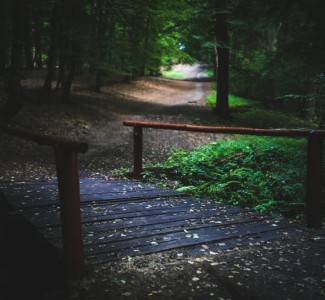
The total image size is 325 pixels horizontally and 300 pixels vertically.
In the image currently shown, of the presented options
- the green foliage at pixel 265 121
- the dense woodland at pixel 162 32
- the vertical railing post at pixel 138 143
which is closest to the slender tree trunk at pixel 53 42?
the dense woodland at pixel 162 32

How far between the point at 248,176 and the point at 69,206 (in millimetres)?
5101

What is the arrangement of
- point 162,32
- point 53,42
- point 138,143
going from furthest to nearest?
point 162,32, point 53,42, point 138,143

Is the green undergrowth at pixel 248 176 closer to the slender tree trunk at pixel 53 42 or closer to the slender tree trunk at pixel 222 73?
the slender tree trunk at pixel 53 42

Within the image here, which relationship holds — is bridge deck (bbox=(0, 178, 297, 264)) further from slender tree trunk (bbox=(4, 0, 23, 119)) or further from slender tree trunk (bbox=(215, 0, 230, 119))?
slender tree trunk (bbox=(215, 0, 230, 119))

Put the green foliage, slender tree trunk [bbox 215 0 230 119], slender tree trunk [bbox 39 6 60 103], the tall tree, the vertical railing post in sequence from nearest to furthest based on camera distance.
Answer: the vertical railing post, the tall tree, slender tree trunk [bbox 39 6 60 103], the green foliage, slender tree trunk [bbox 215 0 230 119]

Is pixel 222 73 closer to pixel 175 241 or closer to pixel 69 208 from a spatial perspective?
pixel 175 241

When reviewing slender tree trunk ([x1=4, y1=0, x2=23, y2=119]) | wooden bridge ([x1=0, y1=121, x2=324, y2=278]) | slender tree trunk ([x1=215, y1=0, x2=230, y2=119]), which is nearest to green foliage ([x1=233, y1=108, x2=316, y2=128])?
slender tree trunk ([x1=215, y1=0, x2=230, y2=119])

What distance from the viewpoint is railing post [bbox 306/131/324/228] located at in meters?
4.96

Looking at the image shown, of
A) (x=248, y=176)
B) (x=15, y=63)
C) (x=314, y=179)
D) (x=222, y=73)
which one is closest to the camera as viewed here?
(x=314, y=179)

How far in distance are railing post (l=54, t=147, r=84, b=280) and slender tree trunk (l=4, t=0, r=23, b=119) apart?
31.4ft

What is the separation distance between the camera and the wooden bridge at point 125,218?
3.59m

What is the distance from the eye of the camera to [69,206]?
3.60m

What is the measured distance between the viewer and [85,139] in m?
13.9

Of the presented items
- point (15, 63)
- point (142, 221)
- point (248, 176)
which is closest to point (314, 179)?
point (142, 221)
